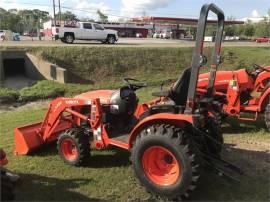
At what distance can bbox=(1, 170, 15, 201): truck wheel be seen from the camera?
4535 millimetres

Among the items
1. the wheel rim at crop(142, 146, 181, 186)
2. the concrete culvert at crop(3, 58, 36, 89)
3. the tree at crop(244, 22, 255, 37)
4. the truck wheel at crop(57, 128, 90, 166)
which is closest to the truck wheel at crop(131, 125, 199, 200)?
the wheel rim at crop(142, 146, 181, 186)

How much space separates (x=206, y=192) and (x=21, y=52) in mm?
16209

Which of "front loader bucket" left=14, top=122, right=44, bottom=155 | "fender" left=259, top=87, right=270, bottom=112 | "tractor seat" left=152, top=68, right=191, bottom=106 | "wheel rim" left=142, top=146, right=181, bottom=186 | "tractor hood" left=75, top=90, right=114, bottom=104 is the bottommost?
"front loader bucket" left=14, top=122, right=44, bottom=155

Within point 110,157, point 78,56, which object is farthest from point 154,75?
point 110,157

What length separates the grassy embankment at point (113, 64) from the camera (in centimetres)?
1803

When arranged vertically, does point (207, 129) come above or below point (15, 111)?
above

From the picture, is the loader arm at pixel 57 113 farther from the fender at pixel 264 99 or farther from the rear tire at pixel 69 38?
the rear tire at pixel 69 38

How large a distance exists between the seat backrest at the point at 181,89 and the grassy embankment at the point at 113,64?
10.7 metres

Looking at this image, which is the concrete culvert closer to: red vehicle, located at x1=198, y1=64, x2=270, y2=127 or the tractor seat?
red vehicle, located at x1=198, y1=64, x2=270, y2=127

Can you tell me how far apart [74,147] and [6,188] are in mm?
1873

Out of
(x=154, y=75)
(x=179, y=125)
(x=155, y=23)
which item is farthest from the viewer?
(x=155, y=23)

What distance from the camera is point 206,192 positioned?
205 inches

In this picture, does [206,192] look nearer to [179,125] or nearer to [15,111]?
[179,125]

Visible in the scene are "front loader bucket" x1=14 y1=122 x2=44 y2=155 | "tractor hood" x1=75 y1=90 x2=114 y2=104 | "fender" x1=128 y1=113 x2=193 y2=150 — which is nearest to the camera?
"fender" x1=128 y1=113 x2=193 y2=150
